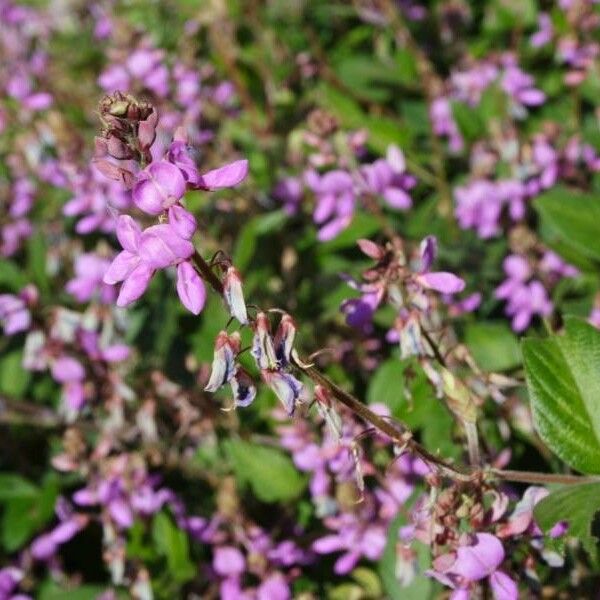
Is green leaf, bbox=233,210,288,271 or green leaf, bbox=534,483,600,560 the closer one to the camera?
green leaf, bbox=534,483,600,560

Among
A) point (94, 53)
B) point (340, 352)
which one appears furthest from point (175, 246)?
point (94, 53)

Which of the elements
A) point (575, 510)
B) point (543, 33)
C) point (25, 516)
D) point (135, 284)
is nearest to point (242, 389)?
point (135, 284)

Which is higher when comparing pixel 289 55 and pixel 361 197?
pixel 361 197

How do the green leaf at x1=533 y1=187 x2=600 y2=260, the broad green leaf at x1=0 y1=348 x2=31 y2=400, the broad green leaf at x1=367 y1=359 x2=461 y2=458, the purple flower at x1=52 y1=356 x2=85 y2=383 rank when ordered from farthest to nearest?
the broad green leaf at x1=0 y1=348 x2=31 y2=400 → the purple flower at x1=52 y1=356 x2=85 y2=383 → the green leaf at x1=533 y1=187 x2=600 y2=260 → the broad green leaf at x1=367 y1=359 x2=461 y2=458

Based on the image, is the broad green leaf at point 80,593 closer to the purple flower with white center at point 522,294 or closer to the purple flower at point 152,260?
the purple flower with white center at point 522,294

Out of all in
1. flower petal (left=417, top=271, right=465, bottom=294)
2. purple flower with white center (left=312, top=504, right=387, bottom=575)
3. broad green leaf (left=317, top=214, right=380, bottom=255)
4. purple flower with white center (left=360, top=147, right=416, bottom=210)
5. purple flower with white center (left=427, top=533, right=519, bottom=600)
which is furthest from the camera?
broad green leaf (left=317, top=214, right=380, bottom=255)

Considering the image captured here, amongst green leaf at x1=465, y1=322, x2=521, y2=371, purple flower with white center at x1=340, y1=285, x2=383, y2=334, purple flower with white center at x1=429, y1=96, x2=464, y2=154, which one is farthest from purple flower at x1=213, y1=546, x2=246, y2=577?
purple flower with white center at x1=429, y1=96, x2=464, y2=154

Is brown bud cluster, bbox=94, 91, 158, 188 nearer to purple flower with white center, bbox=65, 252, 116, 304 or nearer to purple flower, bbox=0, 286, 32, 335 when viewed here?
purple flower, bbox=0, 286, 32, 335

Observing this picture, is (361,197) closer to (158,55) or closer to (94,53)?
(158,55)
